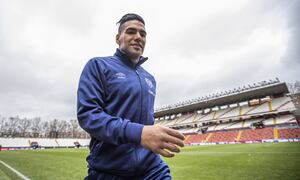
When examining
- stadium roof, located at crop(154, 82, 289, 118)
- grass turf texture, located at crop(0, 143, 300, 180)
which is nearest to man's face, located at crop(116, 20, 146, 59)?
grass turf texture, located at crop(0, 143, 300, 180)

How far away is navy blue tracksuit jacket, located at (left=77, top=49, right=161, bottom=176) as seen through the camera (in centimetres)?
117

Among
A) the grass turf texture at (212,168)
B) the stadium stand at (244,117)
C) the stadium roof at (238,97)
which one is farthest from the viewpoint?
the stadium roof at (238,97)

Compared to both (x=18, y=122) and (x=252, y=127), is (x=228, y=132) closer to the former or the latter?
(x=252, y=127)

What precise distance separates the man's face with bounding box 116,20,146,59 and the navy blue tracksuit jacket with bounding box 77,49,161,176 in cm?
15

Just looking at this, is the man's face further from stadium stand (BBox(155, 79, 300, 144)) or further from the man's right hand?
stadium stand (BBox(155, 79, 300, 144))

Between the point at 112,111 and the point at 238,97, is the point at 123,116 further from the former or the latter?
the point at 238,97

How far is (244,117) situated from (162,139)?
43.7 m

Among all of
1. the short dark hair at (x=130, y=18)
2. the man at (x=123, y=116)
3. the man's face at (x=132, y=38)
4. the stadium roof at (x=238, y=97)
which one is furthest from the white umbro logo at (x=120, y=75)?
the stadium roof at (x=238, y=97)

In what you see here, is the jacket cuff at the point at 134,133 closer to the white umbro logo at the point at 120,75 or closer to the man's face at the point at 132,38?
the white umbro logo at the point at 120,75

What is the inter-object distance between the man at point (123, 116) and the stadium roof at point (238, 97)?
39873 millimetres

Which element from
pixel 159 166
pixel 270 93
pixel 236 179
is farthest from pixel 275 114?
pixel 159 166

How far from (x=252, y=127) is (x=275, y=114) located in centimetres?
539

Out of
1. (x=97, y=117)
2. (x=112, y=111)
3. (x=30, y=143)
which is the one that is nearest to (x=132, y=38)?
(x=112, y=111)

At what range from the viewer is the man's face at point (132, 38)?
5.83ft
